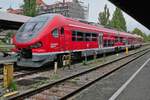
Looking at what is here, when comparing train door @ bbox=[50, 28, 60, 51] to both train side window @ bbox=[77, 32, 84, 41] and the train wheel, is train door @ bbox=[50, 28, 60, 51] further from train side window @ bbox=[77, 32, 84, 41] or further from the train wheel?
train side window @ bbox=[77, 32, 84, 41]

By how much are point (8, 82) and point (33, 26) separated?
757 cm

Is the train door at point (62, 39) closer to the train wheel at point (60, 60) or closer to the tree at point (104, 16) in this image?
the train wheel at point (60, 60)

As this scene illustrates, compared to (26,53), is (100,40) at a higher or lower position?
higher

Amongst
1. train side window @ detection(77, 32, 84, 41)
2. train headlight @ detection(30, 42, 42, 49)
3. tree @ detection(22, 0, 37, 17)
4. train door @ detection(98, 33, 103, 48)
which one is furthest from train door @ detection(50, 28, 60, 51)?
tree @ detection(22, 0, 37, 17)

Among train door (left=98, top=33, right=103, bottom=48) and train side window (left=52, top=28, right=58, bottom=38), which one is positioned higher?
train side window (left=52, top=28, right=58, bottom=38)

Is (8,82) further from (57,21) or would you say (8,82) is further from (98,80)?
(57,21)

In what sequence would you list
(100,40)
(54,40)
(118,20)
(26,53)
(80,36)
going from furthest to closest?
(118,20), (100,40), (80,36), (54,40), (26,53)

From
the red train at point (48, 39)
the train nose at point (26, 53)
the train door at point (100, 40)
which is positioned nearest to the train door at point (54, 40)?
the red train at point (48, 39)

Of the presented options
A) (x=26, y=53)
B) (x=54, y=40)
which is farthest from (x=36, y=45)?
(x=54, y=40)

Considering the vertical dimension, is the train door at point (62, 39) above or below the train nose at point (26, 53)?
above

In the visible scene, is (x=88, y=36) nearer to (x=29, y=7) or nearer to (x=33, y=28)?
(x=33, y=28)

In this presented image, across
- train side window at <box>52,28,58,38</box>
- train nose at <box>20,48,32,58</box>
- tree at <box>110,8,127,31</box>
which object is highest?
tree at <box>110,8,127,31</box>

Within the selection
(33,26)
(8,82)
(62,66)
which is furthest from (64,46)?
(8,82)

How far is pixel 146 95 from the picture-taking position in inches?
402
